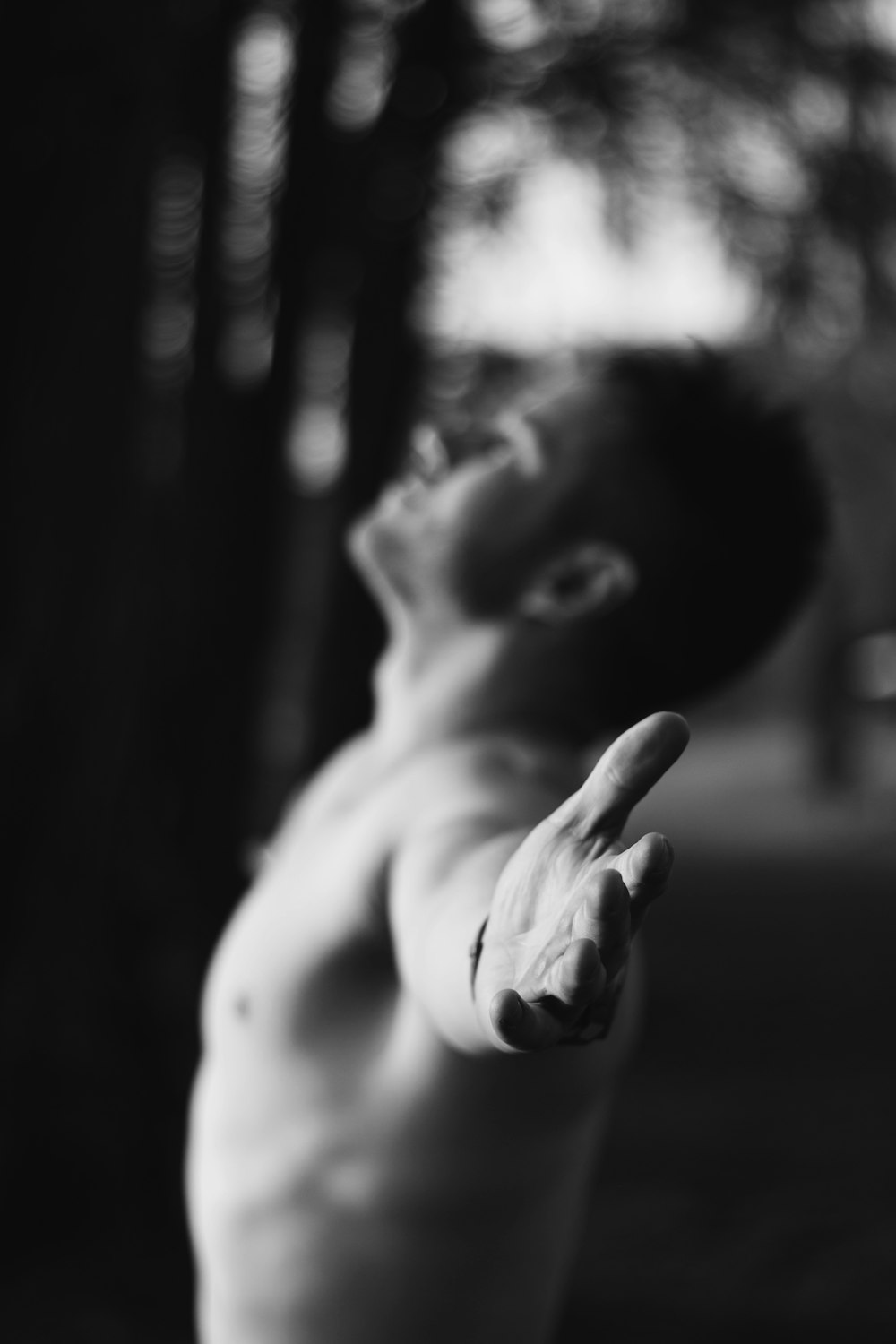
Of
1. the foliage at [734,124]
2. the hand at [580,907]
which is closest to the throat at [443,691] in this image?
the hand at [580,907]

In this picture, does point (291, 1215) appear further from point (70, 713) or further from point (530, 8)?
point (530, 8)

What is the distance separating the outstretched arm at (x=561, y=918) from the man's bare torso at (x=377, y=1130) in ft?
0.58

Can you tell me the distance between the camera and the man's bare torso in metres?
0.98

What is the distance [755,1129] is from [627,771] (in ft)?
12.3

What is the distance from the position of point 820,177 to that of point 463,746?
3.20m

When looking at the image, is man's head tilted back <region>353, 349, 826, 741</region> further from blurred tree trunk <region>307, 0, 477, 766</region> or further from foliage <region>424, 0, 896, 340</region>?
foliage <region>424, 0, 896, 340</region>

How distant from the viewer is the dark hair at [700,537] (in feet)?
3.87

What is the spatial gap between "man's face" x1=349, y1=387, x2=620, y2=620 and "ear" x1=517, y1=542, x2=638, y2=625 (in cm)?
1

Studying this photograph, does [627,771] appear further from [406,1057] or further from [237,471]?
[237,471]

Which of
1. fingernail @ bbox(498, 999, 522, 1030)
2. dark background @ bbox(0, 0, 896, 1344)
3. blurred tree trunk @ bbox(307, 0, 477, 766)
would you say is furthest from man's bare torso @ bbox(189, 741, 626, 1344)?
blurred tree trunk @ bbox(307, 0, 477, 766)

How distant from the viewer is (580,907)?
0.59 m

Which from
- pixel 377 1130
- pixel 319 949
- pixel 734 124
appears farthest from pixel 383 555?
pixel 734 124

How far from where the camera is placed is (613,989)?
62 cm

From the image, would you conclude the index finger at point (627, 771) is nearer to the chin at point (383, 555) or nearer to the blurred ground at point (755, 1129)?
the chin at point (383, 555)
